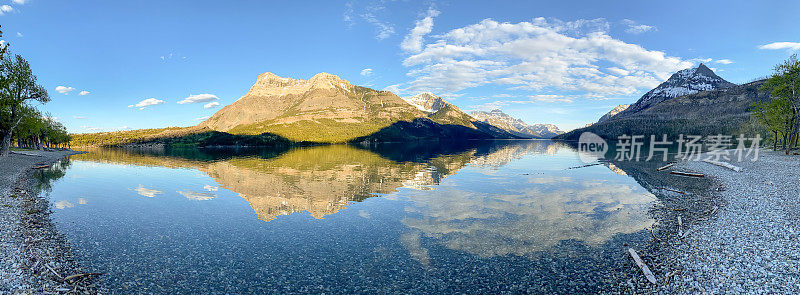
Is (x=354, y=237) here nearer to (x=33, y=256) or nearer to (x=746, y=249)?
(x=33, y=256)

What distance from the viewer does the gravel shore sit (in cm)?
1399

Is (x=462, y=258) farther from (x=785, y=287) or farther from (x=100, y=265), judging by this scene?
(x=100, y=265)

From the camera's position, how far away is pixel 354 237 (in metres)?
22.9

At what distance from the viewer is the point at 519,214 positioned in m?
29.0

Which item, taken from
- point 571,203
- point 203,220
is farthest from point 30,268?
point 571,203

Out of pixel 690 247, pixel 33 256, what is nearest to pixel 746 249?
pixel 690 247

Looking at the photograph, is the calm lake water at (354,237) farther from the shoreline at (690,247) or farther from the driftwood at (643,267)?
the shoreline at (690,247)

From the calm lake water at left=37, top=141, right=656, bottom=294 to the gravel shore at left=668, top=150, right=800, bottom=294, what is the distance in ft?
10.2

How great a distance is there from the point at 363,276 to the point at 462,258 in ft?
20.3

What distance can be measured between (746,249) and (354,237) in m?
23.5

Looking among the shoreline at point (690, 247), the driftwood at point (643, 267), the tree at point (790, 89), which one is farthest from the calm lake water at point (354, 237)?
the tree at point (790, 89)

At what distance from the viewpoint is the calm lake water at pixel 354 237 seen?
52.2 ft

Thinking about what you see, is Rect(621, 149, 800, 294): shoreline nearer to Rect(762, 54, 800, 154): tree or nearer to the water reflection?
the water reflection

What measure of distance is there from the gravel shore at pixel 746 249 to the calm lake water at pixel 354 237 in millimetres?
3114
